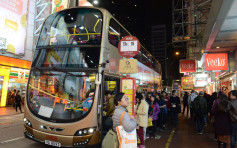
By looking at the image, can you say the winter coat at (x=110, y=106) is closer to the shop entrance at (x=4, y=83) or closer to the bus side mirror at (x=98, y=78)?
the bus side mirror at (x=98, y=78)

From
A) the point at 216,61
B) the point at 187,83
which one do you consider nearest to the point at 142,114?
the point at 216,61

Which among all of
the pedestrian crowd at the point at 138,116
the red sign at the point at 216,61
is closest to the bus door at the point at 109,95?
the pedestrian crowd at the point at 138,116

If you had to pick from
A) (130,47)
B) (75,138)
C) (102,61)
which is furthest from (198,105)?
(75,138)

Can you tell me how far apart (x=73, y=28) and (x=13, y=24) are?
12.6 meters

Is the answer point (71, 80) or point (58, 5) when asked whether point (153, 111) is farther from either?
point (58, 5)

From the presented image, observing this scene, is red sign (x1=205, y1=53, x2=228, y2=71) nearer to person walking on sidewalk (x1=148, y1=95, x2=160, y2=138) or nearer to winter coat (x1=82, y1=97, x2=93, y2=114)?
person walking on sidewalk (x1=148, y1=95, x2=160, y2=138)

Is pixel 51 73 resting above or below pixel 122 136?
above

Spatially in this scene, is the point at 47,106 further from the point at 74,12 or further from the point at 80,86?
the point at 74,12

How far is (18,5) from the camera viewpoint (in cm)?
1617

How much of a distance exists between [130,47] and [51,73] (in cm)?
264

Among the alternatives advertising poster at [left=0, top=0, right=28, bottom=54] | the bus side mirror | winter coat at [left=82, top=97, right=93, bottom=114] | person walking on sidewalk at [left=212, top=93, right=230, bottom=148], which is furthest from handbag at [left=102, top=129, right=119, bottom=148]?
advertising poster at [left=0, top=0, right=28, bottom=54]

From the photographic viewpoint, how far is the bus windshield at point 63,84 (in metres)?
5.09

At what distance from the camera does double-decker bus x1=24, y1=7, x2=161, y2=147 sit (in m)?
4.89

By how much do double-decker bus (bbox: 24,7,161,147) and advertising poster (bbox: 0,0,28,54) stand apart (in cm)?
1102
